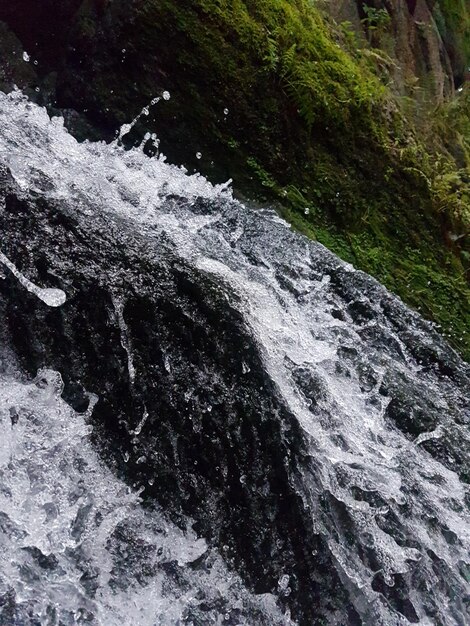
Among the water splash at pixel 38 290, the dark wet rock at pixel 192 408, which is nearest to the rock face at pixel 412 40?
the dark wet rock at pixel 192 408

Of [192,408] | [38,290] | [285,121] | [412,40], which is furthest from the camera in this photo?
[412,40]

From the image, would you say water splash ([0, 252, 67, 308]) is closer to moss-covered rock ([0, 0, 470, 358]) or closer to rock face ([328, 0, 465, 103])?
moss-covered rock ([0, 0, 470, 358])

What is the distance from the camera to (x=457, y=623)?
3.01 metres

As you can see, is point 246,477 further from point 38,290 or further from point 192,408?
point 38,290

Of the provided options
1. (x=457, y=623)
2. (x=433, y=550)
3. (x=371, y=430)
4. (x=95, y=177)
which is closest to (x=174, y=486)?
(x=371, y=430)

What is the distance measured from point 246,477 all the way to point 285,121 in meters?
2.34

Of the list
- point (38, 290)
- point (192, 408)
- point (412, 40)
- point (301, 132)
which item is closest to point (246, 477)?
point (192, 408)

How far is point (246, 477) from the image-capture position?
117 inches

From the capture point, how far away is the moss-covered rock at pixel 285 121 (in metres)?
3.84

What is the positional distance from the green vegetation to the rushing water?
23 centimetres

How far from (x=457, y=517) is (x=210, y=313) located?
1632 mm

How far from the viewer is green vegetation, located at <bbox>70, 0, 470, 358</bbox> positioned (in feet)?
12.8

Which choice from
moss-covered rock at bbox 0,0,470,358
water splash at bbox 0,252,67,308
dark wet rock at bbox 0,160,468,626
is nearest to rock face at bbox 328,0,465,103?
moss-covered rock at bbox 0,0,470,358

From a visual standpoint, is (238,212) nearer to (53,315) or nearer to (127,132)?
(127,132)
